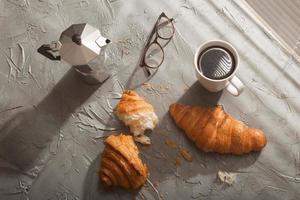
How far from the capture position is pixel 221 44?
1016mm

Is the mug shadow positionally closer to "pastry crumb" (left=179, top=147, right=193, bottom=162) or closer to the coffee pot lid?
the coffee pot lid

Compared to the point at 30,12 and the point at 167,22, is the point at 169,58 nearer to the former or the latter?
the point at 167,22

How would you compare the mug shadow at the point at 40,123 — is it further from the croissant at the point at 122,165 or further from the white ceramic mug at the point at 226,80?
the white ceramic mug at the point at 226,80

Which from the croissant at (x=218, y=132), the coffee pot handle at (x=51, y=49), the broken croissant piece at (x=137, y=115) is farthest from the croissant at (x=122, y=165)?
the coffee pot handle at (x=51, y=49)

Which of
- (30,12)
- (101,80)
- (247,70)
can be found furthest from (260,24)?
(30,12)

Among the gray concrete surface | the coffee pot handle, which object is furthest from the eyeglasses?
the coffee pot handle

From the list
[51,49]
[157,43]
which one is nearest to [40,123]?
[51,49]

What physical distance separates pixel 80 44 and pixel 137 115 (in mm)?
219

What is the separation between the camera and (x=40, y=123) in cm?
112

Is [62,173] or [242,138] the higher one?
[242,138]

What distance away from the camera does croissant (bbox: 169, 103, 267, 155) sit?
1.02m

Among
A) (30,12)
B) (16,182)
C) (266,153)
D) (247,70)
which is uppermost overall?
(247,70)

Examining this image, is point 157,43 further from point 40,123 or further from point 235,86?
point 40,123

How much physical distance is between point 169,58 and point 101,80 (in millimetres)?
186
